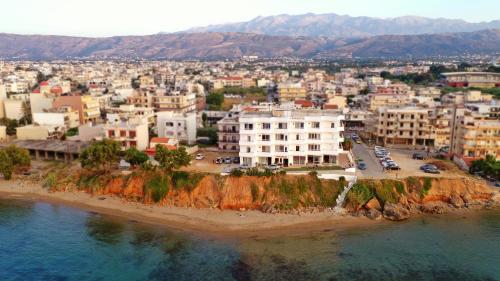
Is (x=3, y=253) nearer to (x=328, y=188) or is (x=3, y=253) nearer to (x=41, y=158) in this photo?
(x=41, y=158)

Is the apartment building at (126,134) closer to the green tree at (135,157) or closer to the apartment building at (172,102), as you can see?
the green tree at (135,157)

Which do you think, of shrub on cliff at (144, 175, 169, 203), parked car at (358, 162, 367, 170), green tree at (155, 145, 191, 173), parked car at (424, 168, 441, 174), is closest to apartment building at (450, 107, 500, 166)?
parked car at (424, 168, 441, 174)

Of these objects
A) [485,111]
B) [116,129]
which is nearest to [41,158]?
[116,129]

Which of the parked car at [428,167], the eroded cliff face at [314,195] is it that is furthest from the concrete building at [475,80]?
the eroded cliff face at [314,195]

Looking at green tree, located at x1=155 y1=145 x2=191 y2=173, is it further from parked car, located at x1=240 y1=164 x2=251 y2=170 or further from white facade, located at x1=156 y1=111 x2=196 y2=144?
white facade, located at x1=156 y1=111 x2=196 y2=144

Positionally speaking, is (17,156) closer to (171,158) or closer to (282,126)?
(171,158)
